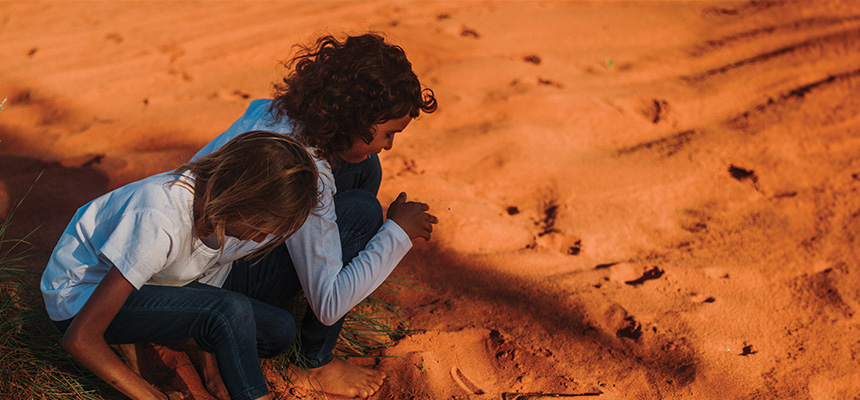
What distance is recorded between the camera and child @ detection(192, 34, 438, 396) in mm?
1612

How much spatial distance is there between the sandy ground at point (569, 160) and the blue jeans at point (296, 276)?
282 mm

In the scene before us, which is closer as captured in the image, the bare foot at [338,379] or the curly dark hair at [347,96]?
the curly dark hair at [347,96]

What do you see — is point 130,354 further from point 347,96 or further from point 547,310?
point 547,310

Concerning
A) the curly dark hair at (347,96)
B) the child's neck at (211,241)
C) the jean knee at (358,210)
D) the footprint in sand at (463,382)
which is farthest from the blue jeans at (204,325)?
the footprint in sand at (463,382)

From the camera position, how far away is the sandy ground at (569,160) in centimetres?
206

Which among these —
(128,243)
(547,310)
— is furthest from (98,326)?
(547,310)

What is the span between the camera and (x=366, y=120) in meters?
1.71

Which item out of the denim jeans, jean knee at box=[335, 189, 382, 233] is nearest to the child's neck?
the denim jeans

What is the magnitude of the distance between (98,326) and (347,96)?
32.8 inches

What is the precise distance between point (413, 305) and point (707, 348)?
40.0 inches

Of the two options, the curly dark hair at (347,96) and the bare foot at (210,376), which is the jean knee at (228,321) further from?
the curly dark hair at (347,96)

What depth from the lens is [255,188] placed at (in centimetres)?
135

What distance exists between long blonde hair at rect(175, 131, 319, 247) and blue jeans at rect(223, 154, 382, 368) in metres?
0.30

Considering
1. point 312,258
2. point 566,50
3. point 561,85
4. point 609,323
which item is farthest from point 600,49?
point 312,258
